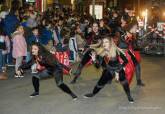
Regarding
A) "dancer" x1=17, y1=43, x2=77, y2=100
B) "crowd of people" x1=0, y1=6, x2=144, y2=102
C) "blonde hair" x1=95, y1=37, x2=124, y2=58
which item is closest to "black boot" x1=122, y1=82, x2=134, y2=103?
"crowd of people" x1=0, y1=6, x2=144, y2=102

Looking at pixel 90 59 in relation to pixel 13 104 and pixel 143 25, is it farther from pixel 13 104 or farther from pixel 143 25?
pixel 143 25

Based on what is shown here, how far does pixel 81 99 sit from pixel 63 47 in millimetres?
5839

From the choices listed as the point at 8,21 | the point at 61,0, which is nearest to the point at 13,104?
the point at 8,21

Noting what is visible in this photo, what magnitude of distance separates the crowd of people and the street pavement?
0.29 meters

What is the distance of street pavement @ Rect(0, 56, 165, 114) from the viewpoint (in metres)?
9.74

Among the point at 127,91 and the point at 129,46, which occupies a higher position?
the point at 129,46

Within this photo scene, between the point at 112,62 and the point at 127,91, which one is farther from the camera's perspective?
the point at 127,91

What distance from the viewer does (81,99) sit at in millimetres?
10867

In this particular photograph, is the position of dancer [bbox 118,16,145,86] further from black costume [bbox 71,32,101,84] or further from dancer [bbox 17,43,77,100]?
dancer [bbox 17,43,77,100]

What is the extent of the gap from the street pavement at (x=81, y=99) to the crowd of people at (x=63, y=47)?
0.29 m

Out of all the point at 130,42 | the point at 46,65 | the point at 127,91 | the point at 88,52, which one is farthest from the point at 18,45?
the point at 127,91

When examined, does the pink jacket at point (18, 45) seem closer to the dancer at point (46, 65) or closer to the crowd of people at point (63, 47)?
the crowd of people at point (63, 47)

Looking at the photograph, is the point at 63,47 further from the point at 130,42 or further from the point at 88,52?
the point at 130,42

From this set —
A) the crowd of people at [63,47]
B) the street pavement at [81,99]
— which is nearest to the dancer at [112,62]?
the crowd of people at [63,47]
